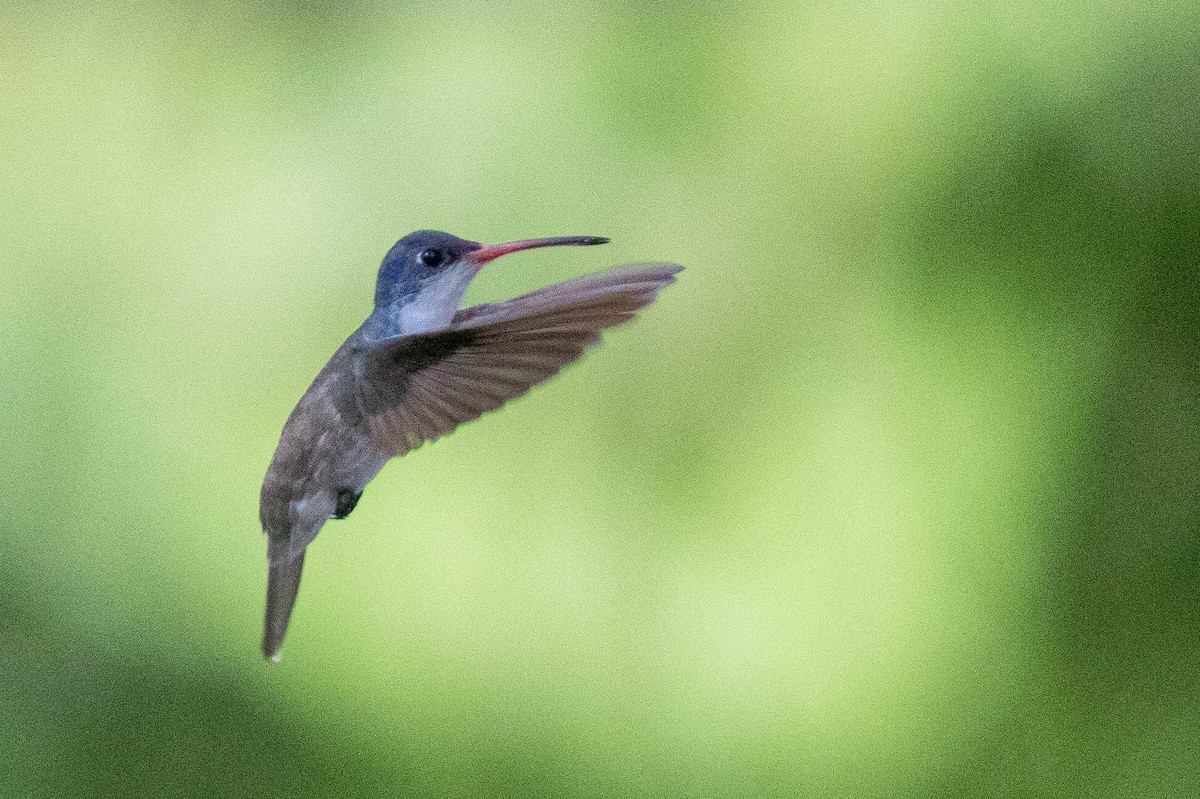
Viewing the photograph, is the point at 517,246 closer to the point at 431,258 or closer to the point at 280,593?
the point at 431,258

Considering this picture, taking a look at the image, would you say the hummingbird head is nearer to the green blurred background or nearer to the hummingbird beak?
the hummingbird beak

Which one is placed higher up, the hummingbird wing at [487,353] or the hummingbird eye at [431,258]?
the hummingbird eye at [431,258]

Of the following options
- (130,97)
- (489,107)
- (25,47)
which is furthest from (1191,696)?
(25,47)

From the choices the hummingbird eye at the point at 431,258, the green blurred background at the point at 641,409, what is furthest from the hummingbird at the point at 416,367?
the green blurred background at the point at 641,409

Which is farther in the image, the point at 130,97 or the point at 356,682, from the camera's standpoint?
the point at 130,97

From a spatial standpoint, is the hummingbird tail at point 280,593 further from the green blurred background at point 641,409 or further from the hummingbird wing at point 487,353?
the green blurred background at point 641,409

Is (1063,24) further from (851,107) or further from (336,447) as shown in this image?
(336,447)

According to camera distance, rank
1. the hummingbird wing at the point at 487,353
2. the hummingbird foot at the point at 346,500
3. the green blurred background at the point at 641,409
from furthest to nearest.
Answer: the green blurred background at the point at 641,409
the hummingbird foot at the point at 346,500
the hummingbird wing at the point at 487,353

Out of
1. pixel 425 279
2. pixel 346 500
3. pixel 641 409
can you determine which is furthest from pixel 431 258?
pixel 641 409
